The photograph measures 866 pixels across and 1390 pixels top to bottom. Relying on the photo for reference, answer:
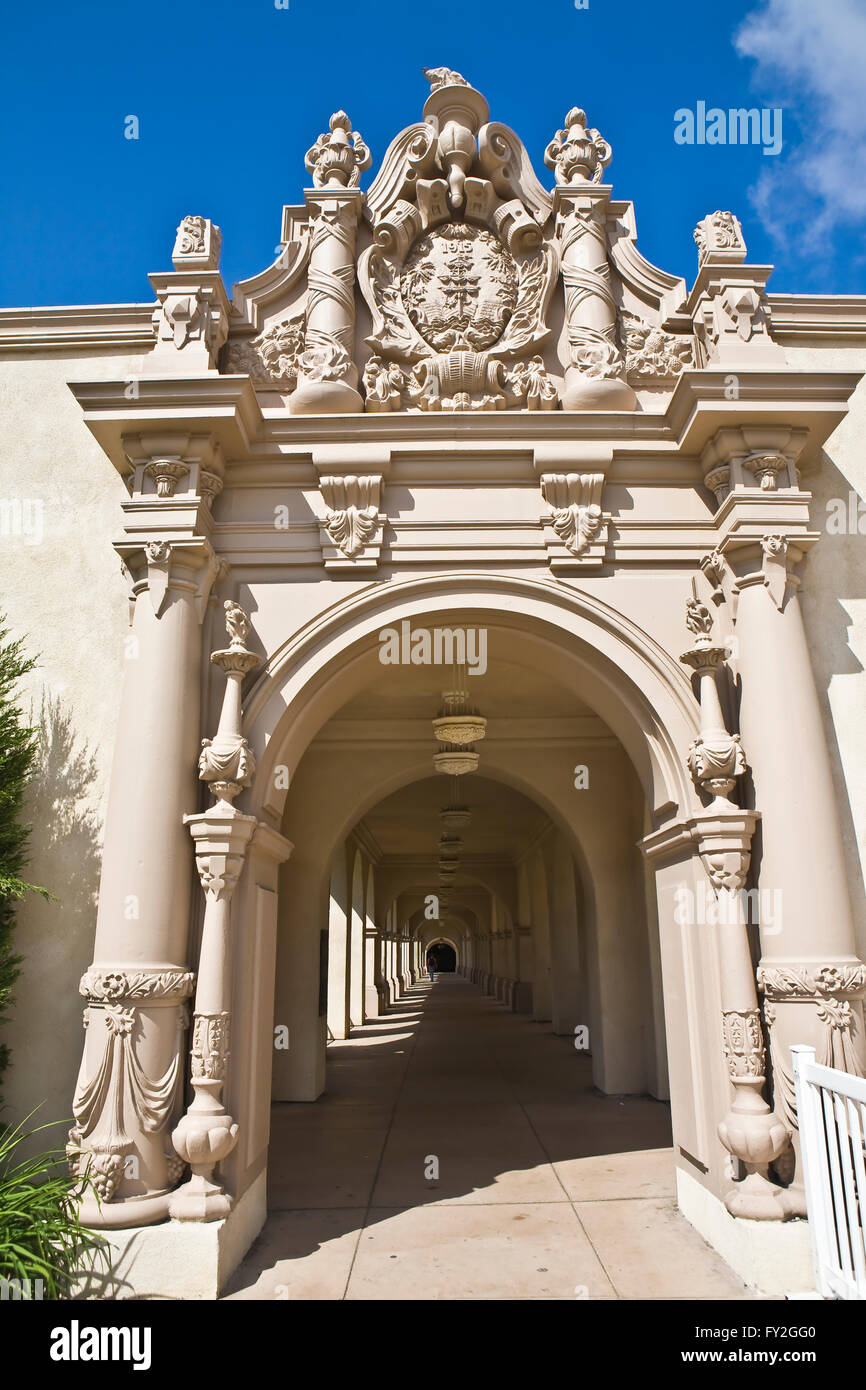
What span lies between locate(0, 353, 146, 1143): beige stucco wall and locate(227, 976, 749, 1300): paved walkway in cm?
186

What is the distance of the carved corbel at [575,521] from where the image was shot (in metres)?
6.29

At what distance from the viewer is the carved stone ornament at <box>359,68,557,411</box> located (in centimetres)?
662

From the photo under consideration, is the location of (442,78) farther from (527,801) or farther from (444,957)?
(444,957)

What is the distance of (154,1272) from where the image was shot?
4742 mm

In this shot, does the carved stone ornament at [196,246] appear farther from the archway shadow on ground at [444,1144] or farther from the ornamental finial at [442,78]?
the archway shadow on ground at [444,1144]

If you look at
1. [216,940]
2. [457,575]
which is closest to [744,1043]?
[216,940]

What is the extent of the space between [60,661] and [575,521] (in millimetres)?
3644

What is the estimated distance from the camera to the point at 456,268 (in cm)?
693

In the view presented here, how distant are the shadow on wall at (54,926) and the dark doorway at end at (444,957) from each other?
62150 millimetres

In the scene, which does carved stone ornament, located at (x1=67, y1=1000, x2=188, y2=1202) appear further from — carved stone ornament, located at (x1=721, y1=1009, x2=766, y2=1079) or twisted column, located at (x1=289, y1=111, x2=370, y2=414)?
twisted column, located at (x1=289, y1=111, x2=370, y2=414)

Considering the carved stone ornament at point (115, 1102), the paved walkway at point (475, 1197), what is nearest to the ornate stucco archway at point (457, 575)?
the carved stone ornament at point (115, 1102)

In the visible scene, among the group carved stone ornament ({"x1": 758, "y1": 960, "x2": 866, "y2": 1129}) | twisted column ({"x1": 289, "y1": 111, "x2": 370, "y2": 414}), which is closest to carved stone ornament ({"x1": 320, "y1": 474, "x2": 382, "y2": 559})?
twisted column ({"x1": 289, "y1": 111, "x2": 370, "y2": 414})
